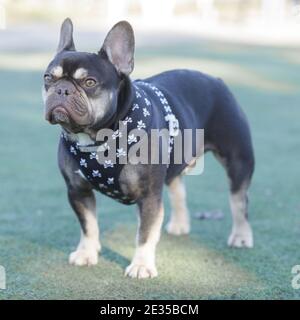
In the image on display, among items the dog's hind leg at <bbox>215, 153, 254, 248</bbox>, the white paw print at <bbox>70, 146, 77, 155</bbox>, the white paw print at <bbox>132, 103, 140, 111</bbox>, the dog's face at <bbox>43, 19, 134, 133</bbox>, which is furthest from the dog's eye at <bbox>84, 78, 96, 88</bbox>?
the dog's hind leg at <bbox>215, 153, 254, 248</bbox>

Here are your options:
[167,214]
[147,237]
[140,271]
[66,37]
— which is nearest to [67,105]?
[66,37]

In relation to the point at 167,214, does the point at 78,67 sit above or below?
above

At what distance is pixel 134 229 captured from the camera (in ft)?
18.4

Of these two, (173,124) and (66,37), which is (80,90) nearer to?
(66,37)

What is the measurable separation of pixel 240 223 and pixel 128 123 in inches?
57.9

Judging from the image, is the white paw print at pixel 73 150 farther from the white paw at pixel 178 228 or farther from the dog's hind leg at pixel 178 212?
the white paw at pixel 178 228

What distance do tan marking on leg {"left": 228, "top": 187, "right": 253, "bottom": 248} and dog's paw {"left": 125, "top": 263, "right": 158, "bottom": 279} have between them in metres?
0.98

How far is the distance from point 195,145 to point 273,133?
533cm

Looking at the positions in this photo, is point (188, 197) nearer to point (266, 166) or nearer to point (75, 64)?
point (266, 166)

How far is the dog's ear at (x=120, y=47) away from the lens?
4.21 metres

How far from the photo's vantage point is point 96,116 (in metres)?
4.02

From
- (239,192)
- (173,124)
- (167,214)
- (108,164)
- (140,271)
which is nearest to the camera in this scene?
(108,164)
